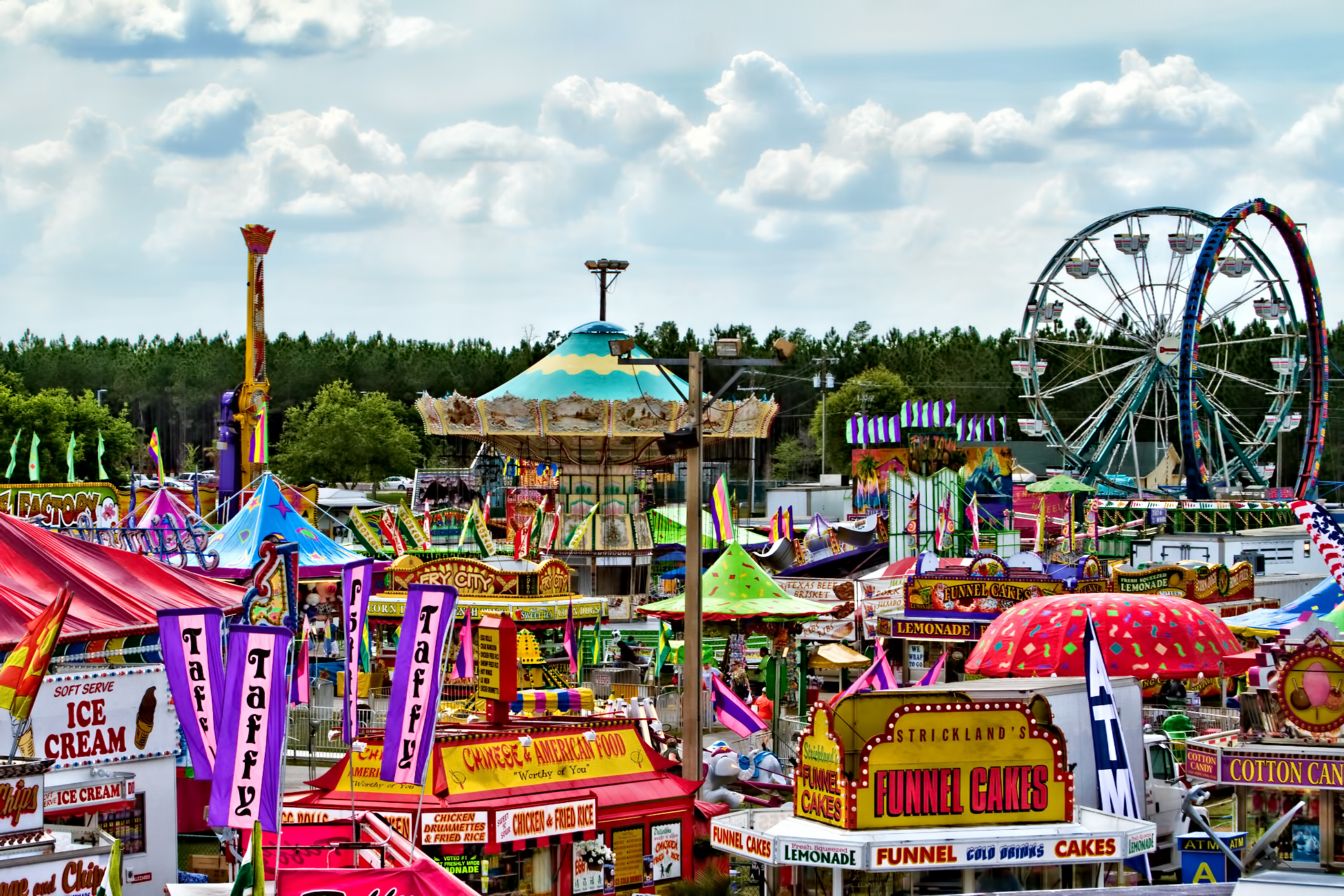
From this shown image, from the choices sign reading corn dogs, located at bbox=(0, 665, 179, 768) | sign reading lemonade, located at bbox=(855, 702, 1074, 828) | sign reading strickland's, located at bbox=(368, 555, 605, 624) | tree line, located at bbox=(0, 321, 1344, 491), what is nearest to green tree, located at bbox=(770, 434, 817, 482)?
tree line, located at bbox=(0, 321, 1344, 491)

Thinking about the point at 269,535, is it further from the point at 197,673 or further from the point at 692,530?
the point at 197,673

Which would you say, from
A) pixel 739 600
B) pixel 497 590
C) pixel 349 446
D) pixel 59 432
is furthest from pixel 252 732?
pixel 349 446

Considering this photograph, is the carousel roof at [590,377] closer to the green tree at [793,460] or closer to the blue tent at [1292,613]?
the blue tent at [1292,613]

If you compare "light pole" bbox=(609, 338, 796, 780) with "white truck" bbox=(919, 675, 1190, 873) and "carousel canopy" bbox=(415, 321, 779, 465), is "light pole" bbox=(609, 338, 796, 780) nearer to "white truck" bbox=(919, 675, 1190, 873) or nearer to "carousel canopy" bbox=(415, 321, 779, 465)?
"white truck" bbox=(919, 675, 1190, 873)

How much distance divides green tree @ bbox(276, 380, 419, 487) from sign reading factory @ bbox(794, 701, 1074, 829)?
7690 centimetres

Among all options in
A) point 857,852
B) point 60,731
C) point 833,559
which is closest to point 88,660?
point 60,731

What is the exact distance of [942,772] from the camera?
40.4 ft

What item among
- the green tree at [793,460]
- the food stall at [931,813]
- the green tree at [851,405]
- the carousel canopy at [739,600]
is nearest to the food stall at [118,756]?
the food stall at [931,813]

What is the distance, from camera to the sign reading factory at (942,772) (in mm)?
12141

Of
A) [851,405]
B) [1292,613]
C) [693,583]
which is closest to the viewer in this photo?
[693,583]

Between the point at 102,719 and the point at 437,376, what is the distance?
3984 inches

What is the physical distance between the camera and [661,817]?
53.8ft

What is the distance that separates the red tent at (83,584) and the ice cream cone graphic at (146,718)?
2401 millimetres

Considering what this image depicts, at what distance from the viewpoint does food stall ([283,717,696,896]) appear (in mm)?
15094
